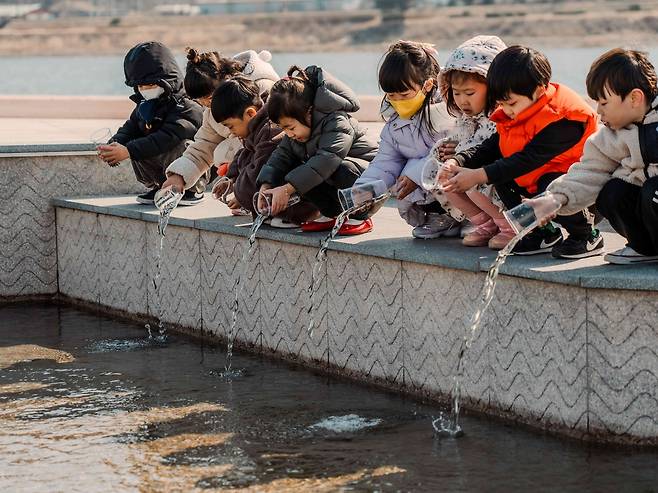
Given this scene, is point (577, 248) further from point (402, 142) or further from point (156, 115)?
point (156, 115)

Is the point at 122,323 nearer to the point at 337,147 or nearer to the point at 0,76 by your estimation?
the point at 337,147

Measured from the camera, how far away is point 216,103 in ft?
22.2

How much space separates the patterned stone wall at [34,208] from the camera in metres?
8.31

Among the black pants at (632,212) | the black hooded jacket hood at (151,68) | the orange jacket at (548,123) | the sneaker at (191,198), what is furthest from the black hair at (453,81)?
the black hooded jacket hood at (151,68)

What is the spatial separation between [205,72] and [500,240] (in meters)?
2.25

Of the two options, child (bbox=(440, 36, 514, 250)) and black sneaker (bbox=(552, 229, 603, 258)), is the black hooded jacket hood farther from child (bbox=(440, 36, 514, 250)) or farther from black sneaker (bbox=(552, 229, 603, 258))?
black sneaker (bbox=(552, 229, 603, 258))

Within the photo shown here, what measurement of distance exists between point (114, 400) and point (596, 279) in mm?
2072

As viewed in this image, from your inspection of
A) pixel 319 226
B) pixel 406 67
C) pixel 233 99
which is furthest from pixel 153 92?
pixel 406 67

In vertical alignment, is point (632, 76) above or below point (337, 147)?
above

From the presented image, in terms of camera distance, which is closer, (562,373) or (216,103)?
(562,373)

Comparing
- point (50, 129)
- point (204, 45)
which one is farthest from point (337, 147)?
point (204, 45)

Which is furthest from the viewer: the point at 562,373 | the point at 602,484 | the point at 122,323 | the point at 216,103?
the point at 122,323

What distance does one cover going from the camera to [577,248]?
17.3ft

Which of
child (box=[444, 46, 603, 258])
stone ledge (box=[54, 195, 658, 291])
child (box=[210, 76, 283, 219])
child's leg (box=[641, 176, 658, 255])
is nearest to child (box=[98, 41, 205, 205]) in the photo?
stone ledge (box=[54, 195, 658, 291])
